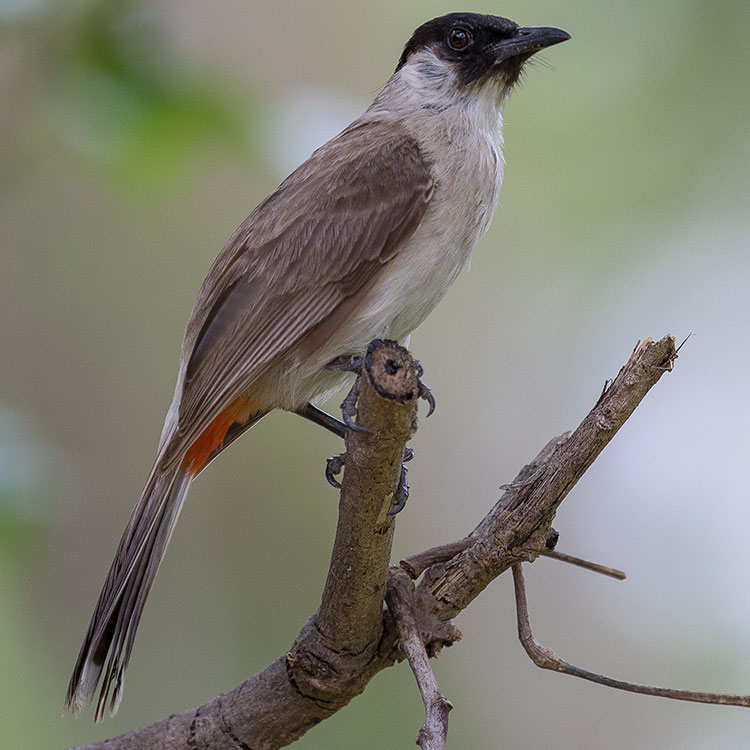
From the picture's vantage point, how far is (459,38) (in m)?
3.48

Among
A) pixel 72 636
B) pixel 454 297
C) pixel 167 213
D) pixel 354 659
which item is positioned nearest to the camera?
pixel 354 659

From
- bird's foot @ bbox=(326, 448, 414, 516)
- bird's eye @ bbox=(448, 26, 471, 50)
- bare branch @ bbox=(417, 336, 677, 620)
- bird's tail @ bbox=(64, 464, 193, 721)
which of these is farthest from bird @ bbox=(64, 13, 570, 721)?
bare branch @ bbox=(417, 336, 677, 620)

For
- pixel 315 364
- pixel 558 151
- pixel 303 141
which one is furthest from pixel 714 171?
pixel 303 141

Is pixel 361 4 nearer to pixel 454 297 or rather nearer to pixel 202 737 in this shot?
pixel 454 297

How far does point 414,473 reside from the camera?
5.46 m

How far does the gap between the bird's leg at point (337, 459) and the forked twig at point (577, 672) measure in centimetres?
29

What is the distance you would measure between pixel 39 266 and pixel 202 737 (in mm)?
3295

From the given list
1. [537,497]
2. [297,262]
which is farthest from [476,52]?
[537,497]

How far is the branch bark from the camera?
207 centimetres

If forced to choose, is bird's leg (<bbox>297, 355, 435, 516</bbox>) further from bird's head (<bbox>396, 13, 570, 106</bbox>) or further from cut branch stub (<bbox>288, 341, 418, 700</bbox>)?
bird's head (<bbox>396, 13, 570, 106</bbox>)

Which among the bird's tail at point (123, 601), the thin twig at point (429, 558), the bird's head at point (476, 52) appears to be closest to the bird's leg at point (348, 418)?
the thin twig at point (429, 558)

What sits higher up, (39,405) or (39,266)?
(39,266)

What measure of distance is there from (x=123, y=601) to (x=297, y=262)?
97cm

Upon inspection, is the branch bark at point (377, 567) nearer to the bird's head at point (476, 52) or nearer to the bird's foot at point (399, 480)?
the bird's foot at point (399, 480)
